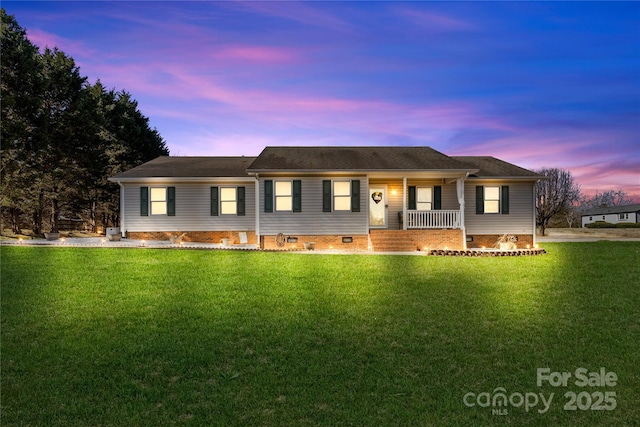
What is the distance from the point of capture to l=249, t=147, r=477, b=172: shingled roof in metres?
17.9

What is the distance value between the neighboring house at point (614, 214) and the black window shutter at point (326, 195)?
61836 millimetres

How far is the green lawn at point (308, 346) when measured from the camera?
3975 mm

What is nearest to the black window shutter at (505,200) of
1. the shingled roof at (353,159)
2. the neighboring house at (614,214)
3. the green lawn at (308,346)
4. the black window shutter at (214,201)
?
the shingled roof at (353,159)

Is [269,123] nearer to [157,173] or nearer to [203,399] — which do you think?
[157,173]

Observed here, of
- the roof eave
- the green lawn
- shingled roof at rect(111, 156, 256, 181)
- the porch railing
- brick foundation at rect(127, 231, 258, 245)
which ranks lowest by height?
the green lawn

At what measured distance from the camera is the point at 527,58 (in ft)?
60.5

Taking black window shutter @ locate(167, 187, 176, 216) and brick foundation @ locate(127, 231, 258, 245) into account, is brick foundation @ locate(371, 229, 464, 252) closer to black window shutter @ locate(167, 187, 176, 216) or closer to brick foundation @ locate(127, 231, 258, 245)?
brick foundation @ locate(127, 231, 258, 245)

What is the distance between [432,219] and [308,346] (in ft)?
46.6

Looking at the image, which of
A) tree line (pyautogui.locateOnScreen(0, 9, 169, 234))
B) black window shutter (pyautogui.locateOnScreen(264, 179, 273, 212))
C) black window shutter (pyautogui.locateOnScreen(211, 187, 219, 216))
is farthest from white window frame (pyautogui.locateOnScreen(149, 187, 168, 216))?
tree line (pyautogui.locateOnScreen(0, 9, 169, 234))

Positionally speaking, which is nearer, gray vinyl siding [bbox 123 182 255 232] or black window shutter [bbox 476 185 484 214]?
black window shutter [bbox 476 185 484 214]

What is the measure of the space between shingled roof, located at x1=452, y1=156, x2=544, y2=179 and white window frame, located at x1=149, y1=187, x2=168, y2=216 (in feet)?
52.2

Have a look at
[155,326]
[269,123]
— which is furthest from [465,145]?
[155,326]

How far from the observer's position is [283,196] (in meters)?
18.4

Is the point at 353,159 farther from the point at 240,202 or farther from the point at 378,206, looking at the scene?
the point at 240,202
